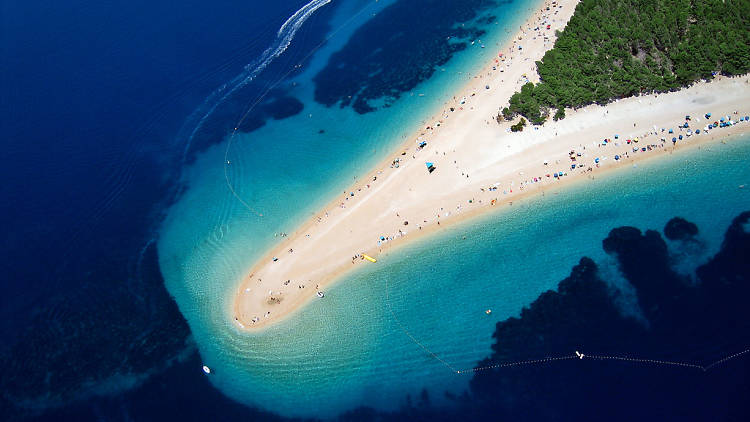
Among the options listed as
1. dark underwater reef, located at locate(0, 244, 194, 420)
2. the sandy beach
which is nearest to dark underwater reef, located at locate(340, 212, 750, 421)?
the sandy beach

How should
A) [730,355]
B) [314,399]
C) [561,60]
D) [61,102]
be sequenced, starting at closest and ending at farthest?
[730,355] < [314,399] < [561,60] < [61,102]

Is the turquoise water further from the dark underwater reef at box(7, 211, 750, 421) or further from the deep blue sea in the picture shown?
the dark underwater reef at box(7, 211, 750, 421)

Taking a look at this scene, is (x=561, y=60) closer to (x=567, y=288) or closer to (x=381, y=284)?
(x=567, y=288)

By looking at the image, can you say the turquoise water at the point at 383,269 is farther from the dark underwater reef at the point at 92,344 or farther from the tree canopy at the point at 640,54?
the tree canopy at the point at 640,54

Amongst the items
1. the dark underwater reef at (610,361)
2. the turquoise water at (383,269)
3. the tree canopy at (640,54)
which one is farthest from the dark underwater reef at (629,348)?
the tree canopy at (640,54)

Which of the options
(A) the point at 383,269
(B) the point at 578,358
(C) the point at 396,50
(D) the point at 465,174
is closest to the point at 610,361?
(B) the point at 578,358

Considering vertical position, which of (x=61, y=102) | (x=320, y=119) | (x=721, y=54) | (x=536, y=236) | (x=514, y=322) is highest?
(x=61, y=102)

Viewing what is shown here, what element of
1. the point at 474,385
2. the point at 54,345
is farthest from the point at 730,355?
the point at 54,345
